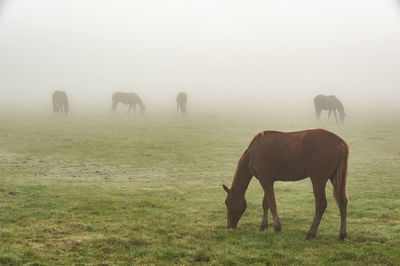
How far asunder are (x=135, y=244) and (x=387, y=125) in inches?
1347

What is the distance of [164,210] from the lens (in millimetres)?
12164

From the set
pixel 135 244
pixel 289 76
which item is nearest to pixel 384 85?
pixel 289 76

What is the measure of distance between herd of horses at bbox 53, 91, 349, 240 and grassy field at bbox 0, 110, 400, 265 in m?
0.67

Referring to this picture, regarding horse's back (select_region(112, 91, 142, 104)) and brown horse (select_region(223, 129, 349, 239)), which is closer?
brown horse (select_region(223, 129, 349, 239))

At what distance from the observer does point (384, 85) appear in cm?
14488

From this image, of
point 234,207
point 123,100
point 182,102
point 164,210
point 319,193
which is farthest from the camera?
point 123,100

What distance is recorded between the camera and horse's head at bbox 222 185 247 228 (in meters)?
10.2

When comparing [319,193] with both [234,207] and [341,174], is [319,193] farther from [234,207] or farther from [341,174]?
[234,207]

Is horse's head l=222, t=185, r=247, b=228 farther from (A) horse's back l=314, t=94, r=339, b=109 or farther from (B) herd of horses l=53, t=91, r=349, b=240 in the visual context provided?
(A) horse's back l=314, t=94, r=339, b=109

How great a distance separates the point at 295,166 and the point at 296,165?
0.13ft

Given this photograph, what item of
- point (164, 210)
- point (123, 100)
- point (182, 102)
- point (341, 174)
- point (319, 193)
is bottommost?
point (164, 210)

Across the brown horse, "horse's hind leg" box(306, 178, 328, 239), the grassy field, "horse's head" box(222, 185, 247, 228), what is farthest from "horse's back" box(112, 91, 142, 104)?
"horse's hind leg" box(306, 178, 328, 239)

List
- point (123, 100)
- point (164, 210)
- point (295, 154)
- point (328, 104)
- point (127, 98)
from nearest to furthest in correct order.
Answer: point (295, 154)
point (164, 210)
point (328, 104)
point (127, 98)
point (123, 100)

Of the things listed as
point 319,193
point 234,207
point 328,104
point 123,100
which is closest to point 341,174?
point 319,193
